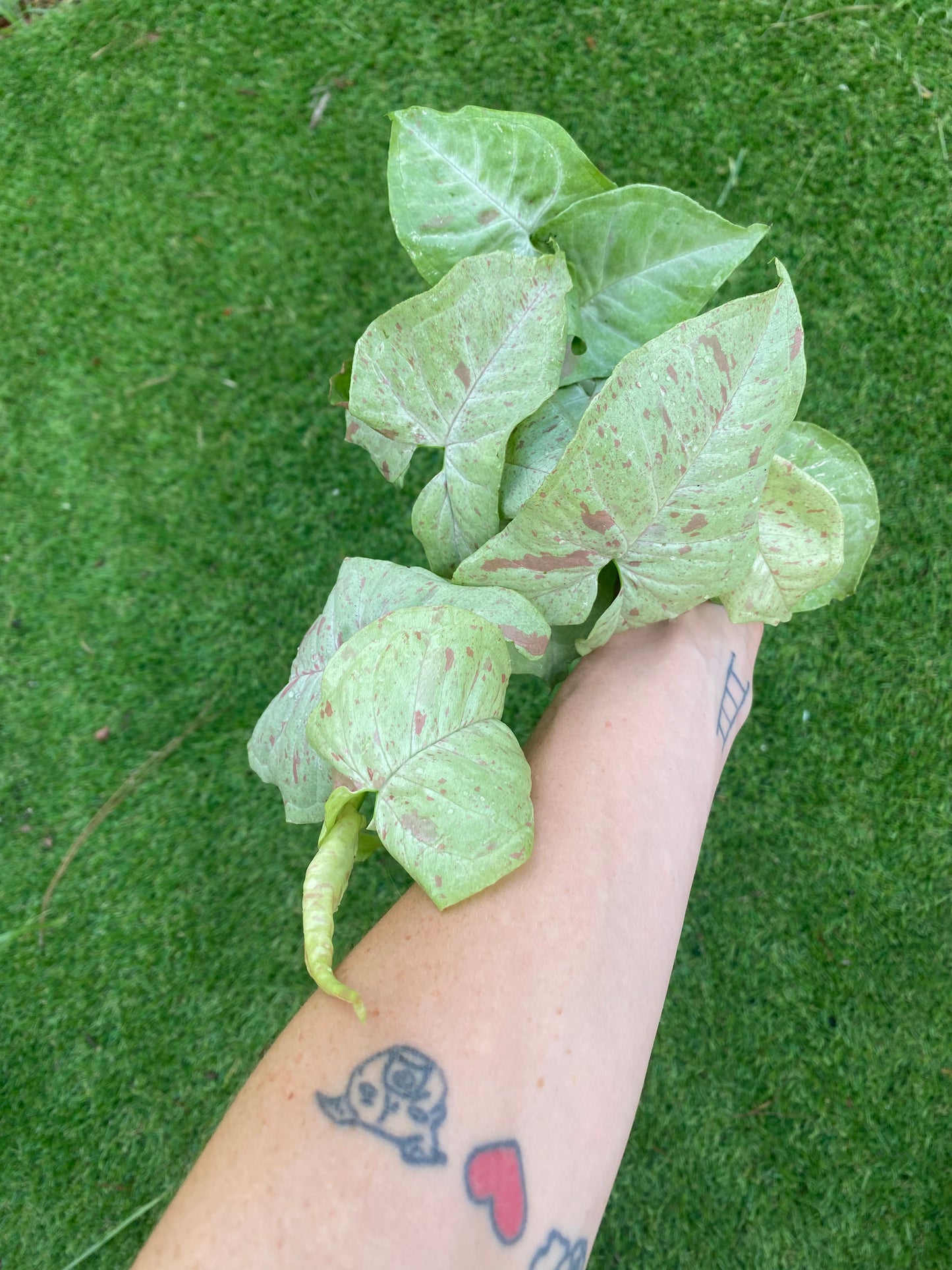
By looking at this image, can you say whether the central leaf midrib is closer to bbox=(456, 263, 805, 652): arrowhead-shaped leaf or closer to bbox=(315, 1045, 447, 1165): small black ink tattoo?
bbox=(456, 263, 805, 652): arrowhead-shaped leaf

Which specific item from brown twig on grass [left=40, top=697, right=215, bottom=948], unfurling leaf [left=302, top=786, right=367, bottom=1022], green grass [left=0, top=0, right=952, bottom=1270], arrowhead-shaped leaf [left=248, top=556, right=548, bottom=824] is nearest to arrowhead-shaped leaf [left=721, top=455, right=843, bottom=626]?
arrowhead-shaped leaf [left=248, top=556, right=548, bottom=824]

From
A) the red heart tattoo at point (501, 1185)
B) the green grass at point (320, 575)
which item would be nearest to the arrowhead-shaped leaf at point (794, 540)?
the red heart tattoo at point (501, 1185)

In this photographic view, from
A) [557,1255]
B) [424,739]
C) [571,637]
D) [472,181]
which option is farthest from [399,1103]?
[472,181]

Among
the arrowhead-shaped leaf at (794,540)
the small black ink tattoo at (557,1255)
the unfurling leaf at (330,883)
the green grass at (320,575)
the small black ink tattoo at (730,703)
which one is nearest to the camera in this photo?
the unfurling leaf at (330,883)

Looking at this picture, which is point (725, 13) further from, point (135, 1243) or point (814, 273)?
point (135, 1243)

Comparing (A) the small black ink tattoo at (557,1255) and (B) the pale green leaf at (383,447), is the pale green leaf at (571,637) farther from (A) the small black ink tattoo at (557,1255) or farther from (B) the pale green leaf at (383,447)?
(A) the small black ink tattoo at (557,1255)

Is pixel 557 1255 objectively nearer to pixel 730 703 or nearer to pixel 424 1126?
pixel 424 1126

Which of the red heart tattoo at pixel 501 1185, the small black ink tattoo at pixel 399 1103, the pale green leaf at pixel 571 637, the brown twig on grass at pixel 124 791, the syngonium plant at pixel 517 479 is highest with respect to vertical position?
the syngonium plant at pixel 517 479
